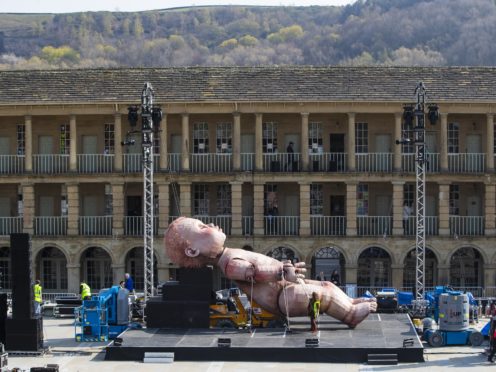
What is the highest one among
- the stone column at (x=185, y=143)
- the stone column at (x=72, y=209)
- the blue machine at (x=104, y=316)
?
the stone column at (x=185, y=143)

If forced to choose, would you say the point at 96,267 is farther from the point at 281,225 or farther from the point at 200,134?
the point at 281,225

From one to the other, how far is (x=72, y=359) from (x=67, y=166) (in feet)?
70.3

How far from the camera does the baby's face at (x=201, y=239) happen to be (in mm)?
42188

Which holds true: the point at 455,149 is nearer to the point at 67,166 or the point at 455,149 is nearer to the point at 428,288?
the point at 428,288

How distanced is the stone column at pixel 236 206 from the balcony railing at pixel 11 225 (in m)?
10.3

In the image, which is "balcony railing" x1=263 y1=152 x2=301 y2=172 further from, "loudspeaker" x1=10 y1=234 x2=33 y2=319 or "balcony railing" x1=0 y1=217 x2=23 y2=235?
"loudspeaker" x1=10 y1=234 x2=33 y2=319

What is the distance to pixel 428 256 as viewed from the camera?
5881 centimetres

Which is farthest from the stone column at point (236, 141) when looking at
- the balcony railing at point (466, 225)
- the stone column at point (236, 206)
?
the balcony railing at point (466, 225)

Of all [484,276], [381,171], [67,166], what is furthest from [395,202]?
[67,166]

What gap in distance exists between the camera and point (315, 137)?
5944 centimetres

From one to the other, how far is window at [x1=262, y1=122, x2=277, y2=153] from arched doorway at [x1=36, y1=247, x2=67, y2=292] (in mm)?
11196

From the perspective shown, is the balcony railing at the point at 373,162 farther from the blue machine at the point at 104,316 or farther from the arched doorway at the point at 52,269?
the blue machine at the point at 104,316

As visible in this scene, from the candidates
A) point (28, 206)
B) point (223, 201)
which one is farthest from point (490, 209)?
point (28, 206)

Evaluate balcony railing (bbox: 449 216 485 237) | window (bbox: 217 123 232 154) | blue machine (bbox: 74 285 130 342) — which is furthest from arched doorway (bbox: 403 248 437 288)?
blue machine (bbox: 74 285 130 342)
